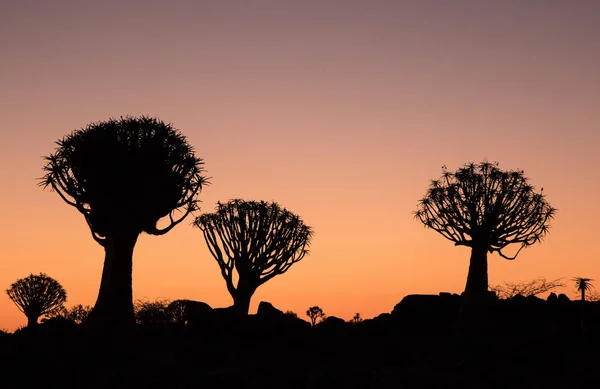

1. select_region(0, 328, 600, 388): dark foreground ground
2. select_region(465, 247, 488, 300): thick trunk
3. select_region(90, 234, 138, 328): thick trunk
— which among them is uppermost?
select_region(465, 247, 488, 300): thick trunk

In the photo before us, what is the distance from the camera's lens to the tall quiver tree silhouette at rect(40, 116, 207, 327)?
25.2 metres

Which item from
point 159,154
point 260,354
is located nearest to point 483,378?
point 260,354

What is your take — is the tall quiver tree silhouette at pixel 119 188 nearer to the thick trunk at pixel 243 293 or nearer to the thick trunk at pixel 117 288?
the thick trunk at pixel 117 288

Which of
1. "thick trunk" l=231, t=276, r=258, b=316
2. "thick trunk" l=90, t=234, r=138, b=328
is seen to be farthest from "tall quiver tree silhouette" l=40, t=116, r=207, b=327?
"thick trunk" l=231, t=276, r=258, b=316

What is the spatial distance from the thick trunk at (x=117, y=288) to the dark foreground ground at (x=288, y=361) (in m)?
1.64

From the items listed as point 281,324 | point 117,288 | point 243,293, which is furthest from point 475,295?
point 117,288

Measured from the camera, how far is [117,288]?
24844 mm

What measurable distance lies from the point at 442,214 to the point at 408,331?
5522 millimetres

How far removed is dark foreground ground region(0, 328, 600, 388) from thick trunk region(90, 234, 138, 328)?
5.37ft

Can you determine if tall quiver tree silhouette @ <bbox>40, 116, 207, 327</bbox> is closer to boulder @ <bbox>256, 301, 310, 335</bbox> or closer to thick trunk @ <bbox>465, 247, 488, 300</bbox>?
boulder @ <bbox>256, 301, 310, 335</bbox>

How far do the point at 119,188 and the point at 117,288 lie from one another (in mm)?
3795

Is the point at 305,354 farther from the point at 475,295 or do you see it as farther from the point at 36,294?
the point at 36,294

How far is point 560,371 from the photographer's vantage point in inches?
699

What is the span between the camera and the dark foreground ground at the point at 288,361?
16438mm
